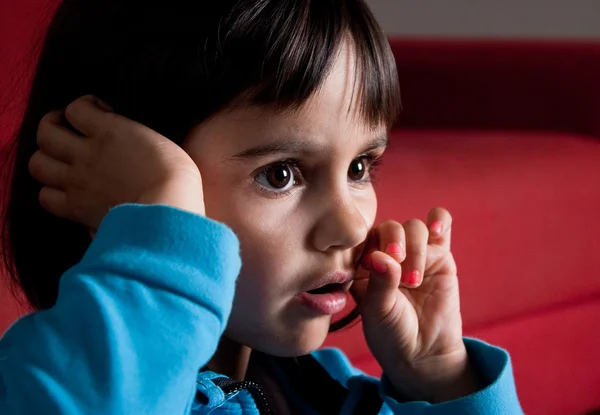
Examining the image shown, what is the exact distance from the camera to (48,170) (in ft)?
2.01

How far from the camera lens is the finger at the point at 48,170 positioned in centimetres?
60

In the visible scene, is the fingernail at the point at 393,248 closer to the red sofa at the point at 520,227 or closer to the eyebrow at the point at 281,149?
the eyebrow at the point at 281,149

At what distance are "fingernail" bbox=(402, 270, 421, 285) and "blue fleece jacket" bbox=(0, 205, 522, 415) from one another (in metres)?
0.23

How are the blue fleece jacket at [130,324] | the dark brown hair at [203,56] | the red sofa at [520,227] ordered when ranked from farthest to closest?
the red sofa at [520,227] → the dark brown hair at [203,56] → the blue fleece jacket at [130,324]

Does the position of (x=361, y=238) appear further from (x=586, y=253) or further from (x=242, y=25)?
(x=586, y=253)

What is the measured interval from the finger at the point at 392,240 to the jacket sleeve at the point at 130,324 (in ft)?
0.59

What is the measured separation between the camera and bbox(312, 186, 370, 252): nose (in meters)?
0.58

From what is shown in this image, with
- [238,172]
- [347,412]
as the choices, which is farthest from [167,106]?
[347,412]

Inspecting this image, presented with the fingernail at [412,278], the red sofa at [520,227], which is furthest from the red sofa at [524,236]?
the fingernail at [412,278]

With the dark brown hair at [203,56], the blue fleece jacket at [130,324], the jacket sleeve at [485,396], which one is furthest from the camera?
the jacket sleeve at [485,396]

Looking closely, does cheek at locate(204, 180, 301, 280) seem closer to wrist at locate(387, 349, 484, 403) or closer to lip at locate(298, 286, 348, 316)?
lip at locate(298, 286, 348, 316)

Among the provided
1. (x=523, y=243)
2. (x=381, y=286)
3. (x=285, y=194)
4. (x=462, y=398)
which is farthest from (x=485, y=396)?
(x=523, y=243)

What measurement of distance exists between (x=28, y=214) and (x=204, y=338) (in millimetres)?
259

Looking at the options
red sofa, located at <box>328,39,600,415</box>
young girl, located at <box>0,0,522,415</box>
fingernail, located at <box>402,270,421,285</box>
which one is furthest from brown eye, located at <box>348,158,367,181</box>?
red sofa, located at <box>328,39,600,415</box>
